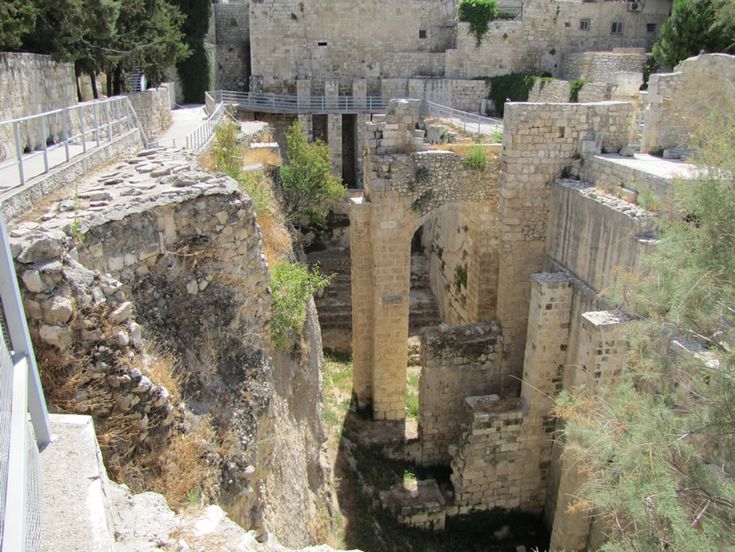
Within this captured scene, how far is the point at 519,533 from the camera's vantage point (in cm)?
1055

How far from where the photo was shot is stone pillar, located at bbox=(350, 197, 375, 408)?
37.3 feet

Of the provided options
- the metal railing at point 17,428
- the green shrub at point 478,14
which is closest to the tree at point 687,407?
the metal railing at point 17,428

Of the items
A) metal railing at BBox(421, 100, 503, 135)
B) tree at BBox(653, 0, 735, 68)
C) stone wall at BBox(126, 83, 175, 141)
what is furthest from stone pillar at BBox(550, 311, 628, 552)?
tree at BBox(653, 0, 735, 68)

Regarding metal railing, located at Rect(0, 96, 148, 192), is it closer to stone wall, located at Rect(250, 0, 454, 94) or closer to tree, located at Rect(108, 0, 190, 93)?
tree, located at Rect(108, 0, 190, 93)

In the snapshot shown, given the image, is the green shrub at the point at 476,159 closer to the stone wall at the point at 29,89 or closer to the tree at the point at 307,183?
the stone wall at the point at 29,89

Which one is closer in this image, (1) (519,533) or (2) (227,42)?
(1) (519,533)

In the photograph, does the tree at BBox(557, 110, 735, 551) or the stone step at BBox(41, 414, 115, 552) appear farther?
the tree at BBox(557, 110, 735, 551)

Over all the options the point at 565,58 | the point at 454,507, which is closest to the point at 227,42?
the point at 565,58

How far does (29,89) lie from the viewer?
35.3ft

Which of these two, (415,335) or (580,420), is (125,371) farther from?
(415,335)

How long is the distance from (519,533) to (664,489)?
6.11m

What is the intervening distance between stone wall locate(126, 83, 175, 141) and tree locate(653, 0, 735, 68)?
1547 cm

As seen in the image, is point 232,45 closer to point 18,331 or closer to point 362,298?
point 362,298

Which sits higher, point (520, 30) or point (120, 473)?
point (520, 30)
